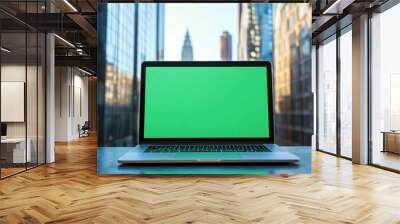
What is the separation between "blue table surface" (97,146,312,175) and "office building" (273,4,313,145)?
0.09ft

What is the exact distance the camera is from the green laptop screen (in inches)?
19.5

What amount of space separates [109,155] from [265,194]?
10.7ft

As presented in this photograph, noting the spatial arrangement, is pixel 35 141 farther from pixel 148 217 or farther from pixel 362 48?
pixel 362 48

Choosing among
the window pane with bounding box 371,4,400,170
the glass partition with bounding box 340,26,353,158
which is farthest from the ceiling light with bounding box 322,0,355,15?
the glass partition with bounding box 340,26,353,158

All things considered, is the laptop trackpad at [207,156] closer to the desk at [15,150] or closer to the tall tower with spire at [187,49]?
the tall tower with spire at [187,49]

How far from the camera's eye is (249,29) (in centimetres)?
51

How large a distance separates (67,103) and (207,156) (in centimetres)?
1133

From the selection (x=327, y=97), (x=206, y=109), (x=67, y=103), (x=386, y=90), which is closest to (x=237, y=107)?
(x=206, y=109)

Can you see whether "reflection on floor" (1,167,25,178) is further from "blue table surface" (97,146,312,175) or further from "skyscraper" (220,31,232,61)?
"skyscraper" (220,31,232,61)

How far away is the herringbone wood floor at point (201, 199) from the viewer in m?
2.74

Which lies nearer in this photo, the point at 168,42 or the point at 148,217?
the point at 168,42

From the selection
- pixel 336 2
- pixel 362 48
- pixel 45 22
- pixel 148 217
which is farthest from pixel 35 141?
pixel 362 48

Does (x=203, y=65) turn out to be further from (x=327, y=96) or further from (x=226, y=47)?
(x=327, y=96)

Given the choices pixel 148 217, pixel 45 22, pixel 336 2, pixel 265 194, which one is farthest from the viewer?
pixel 45 22
